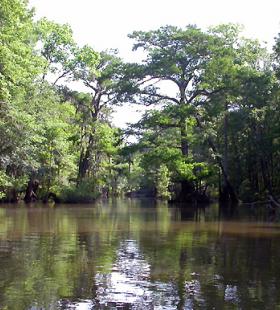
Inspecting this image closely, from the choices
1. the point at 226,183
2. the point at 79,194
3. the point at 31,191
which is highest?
the point at 226,183

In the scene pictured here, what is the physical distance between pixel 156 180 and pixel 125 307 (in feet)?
242

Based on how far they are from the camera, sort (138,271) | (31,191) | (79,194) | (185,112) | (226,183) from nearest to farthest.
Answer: (138,271), (185,112), (226,183), (79,194), (31,191)

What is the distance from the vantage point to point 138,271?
29.4ft

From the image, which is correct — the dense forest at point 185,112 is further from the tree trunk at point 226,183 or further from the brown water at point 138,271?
the brown water at point 138,271

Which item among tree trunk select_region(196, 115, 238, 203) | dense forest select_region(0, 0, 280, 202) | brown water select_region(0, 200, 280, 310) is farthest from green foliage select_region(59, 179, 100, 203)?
brown water select_region(0, 200, 280, 310)

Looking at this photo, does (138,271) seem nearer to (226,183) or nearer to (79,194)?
(226,183)

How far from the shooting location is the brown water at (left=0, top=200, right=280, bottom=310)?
683 cm

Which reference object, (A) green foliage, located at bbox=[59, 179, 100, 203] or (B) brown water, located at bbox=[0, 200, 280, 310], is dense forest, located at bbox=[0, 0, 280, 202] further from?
(B) brown water, located at bbox=[0, 200, 280, 310]

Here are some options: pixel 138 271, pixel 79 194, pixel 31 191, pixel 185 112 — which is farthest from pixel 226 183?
pixel 138 271

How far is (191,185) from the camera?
43.6 metres

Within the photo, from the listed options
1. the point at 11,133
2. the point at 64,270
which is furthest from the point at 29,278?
the point at 11,133

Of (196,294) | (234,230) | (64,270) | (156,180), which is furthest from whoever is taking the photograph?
(156,180)

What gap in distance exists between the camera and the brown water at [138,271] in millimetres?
6828

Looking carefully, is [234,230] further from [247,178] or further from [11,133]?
[247,178]
